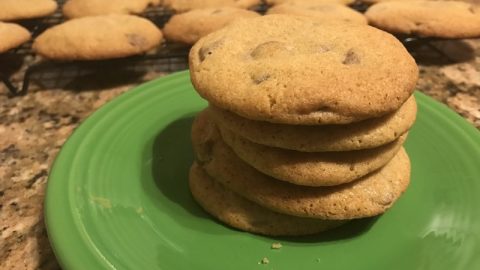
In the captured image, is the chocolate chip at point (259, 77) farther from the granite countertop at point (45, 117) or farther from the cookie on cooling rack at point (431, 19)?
the cookie on cooling rack at point (431, 19)

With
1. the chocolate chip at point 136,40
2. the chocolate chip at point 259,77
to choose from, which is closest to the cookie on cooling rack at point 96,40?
the chocolate chip at point 136,40

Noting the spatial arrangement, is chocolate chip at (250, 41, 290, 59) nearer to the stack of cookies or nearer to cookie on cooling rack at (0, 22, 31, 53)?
A: the stack of cookies

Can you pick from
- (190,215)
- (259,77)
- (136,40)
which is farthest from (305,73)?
(136,40)

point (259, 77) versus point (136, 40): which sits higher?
point (259, 77)

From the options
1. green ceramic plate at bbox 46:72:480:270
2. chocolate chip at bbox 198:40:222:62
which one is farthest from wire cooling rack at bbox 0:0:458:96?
chocolate chip at bbox 198:40:222:62

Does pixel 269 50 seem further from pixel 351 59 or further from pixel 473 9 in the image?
pixel 473 9
